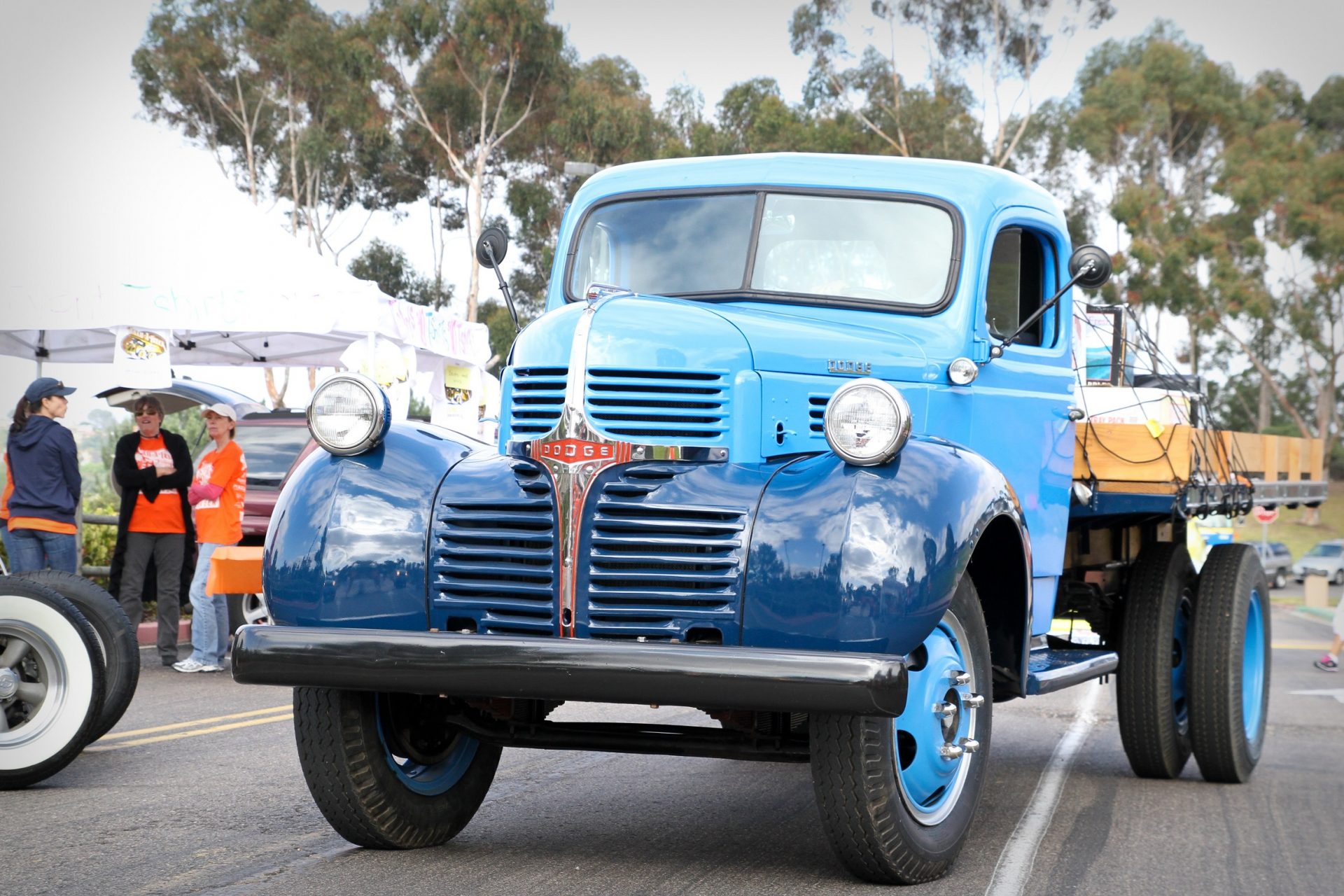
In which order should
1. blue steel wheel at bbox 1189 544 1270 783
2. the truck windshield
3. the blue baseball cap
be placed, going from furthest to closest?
1. the blue baseball cap
2. blue steel wheel at bbox 1189 544 1270 783
3. the truck windshield

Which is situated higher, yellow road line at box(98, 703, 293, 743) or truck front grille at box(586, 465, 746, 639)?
truck front grille at box(586, 465, 746, 639)

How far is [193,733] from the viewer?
8.55 m

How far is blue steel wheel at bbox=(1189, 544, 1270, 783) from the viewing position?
7.76 meters

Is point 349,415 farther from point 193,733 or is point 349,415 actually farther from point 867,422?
point 193,733

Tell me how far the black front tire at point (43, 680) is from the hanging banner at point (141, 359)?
6.78 metres

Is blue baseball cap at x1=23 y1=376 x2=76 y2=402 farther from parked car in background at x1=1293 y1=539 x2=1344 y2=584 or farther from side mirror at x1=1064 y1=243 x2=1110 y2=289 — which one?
parked car in background at x1=1293 y1=539 x2=1344 y2=584

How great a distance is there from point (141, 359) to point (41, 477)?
12.0 ft

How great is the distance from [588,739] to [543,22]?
3601 centimetres

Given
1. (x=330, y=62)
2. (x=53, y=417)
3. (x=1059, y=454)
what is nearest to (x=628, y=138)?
(x=330, y=62)

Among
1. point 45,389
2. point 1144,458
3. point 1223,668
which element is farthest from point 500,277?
point 45,389

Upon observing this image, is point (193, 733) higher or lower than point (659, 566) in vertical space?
lower

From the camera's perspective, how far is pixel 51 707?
6.65 meters

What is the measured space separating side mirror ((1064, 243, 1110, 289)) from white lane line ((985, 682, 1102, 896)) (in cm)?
215

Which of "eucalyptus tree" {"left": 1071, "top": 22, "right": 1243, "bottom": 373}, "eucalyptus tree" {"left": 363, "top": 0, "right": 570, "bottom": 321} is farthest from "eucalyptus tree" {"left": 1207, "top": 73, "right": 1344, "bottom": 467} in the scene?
"eucalyptus tree" {"left": 363, "top": 0, "right": 570, "bottom": 321}
